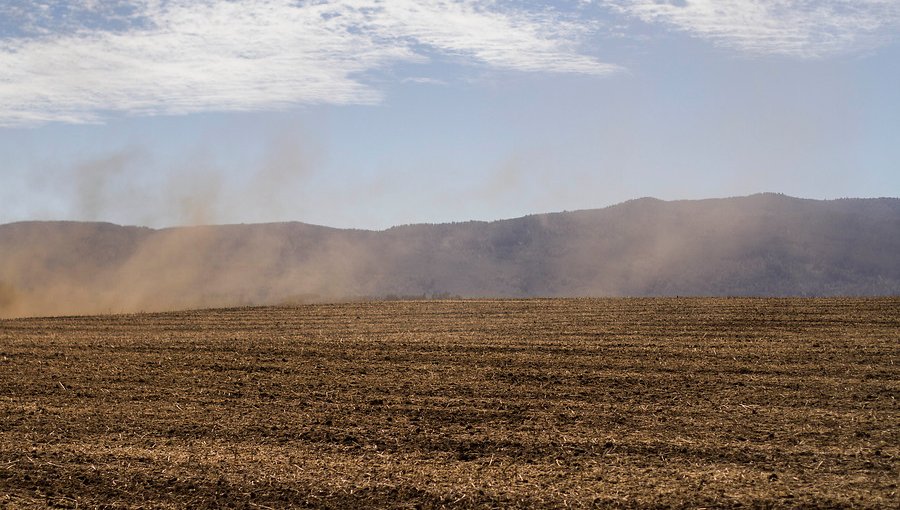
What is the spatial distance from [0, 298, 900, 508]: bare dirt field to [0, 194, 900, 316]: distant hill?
126 ft

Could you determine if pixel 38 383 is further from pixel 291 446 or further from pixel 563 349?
pixel 563 349

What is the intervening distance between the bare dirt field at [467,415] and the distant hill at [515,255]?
126 feet

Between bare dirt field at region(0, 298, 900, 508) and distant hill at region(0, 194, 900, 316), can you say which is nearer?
bare dirt field at region(0, 298, 900, 508)

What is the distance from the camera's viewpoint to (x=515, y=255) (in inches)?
2844

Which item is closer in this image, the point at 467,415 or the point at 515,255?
the point at 467,415

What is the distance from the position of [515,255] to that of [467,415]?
61303 mm

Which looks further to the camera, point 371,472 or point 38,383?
point 38,383

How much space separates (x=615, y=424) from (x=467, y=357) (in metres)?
4.84

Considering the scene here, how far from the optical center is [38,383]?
13906 millimetres

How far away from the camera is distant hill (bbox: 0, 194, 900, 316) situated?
A: 6034 centimetres

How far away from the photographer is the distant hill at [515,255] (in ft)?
198

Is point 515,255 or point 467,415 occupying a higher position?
point 515,255

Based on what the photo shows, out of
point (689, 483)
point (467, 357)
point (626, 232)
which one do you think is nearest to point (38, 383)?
point (467, 357)

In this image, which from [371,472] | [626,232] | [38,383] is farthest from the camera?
[626,232]
